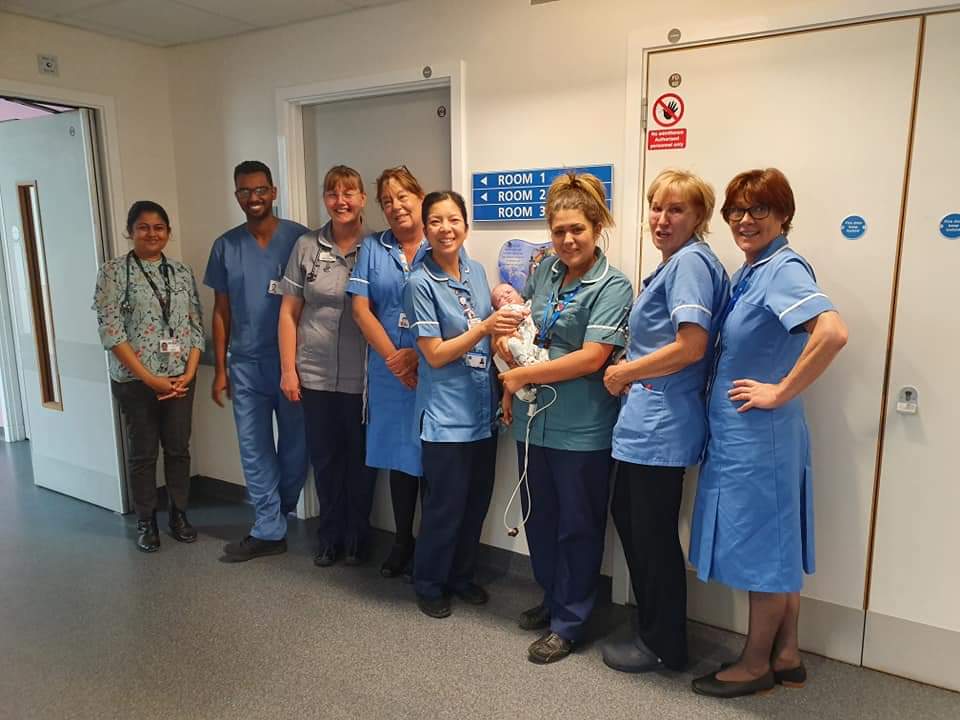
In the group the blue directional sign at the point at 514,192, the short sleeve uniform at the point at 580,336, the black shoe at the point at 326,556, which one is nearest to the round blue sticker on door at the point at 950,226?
the short sleeve uniform at the point at 580,336

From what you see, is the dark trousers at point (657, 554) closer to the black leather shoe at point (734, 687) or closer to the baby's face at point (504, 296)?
the black leather shoe at point (734, 687)

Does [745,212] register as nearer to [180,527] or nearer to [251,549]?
[251,549]

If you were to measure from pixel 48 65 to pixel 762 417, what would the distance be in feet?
10.8

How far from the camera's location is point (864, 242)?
206cm

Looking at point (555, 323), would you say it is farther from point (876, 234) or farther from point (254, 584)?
point (254, 584)

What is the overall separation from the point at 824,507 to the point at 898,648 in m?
0.48

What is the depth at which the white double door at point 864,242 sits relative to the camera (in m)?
1.97

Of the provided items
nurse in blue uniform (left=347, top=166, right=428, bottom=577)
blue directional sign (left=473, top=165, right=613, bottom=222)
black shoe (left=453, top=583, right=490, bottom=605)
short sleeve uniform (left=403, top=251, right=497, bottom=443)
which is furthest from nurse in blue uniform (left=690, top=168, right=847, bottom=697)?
nurse in blue uniform (left=347, top=166, right=428, bottom=577)

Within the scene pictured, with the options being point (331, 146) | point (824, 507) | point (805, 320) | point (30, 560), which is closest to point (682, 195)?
point (805, 320)

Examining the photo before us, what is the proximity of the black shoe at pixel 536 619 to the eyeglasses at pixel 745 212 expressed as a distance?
1.49 metres

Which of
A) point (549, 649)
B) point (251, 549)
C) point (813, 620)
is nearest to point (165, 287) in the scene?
point (251, 549)

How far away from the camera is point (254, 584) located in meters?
2.81

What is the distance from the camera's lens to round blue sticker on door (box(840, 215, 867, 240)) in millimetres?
2057

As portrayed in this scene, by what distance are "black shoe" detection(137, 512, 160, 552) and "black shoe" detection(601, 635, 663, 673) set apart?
204 cm
